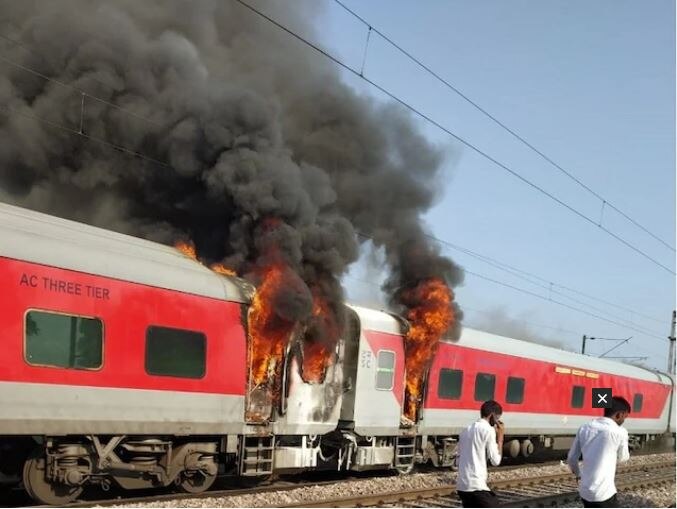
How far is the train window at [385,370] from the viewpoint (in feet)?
49.4

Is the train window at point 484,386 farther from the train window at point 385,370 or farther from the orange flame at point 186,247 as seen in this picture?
the orange flame at point 186,247

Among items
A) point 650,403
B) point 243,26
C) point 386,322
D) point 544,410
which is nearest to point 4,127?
point 243,26

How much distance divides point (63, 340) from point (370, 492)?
6.16 m

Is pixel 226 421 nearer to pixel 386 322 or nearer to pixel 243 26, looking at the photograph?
pixel 386 322

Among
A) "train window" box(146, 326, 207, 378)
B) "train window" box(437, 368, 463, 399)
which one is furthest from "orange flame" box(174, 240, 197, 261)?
"train window" box(437, 368, 463, 399)

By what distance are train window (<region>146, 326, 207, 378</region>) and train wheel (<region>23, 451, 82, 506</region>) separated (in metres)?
1.70

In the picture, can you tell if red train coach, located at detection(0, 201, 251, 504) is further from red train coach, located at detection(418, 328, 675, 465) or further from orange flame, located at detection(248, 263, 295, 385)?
red train coach, located at detection(418, 328, 675, 465)

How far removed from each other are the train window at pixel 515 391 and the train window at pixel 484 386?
85 centimetres

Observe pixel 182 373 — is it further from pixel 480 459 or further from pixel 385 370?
pixel 385 370

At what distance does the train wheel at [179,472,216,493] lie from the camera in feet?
38.1

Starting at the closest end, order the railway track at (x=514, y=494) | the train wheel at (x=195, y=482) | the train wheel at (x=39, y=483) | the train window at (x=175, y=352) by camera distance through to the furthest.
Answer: the train wheel at (x=39, y=483) → the train window at (x=175, y=352) → the train wheel at (x=195, y=482) → the railway track at (x=514, y=494)

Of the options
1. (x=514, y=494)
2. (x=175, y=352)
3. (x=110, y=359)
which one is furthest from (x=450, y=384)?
(x=110, y=359)

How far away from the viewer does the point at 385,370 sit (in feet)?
50.0

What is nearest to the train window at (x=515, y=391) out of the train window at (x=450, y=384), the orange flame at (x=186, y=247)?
the train window at (x=450, y=384)
